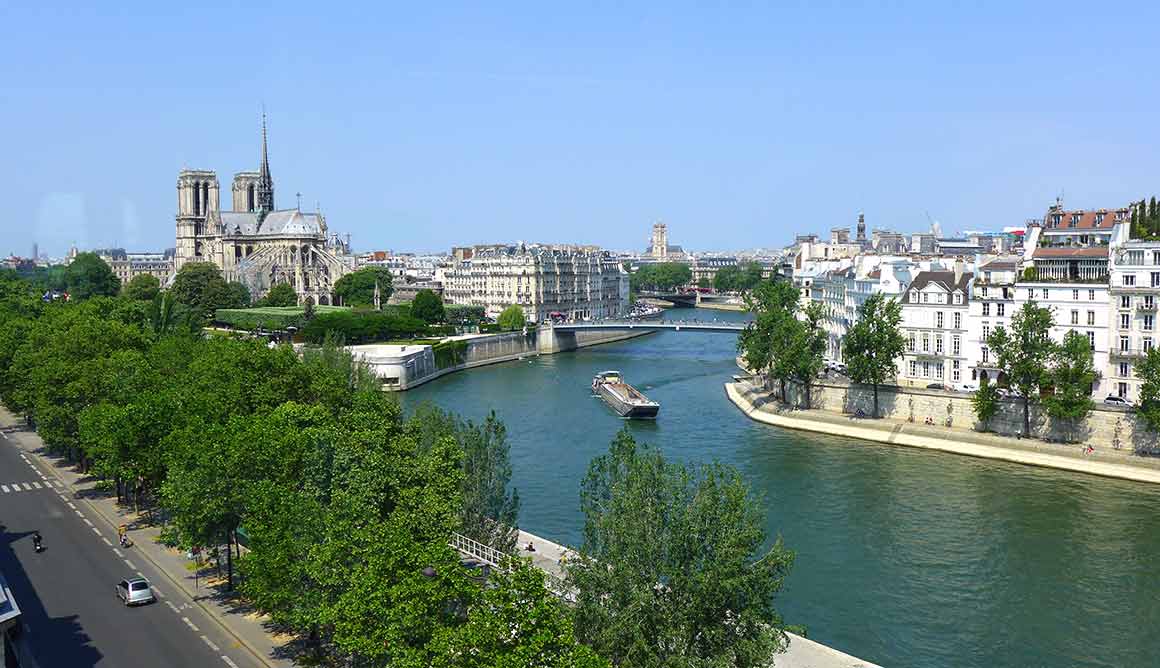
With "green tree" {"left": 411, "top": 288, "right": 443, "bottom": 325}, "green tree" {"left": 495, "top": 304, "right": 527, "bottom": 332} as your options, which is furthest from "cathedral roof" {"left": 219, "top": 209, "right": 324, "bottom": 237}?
"green tree" {"left": 495, "top": 304, "right": 527, "bottom": 332}

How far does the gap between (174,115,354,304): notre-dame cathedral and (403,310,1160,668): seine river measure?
8192cm

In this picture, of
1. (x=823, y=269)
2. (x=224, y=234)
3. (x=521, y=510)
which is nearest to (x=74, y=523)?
(x=521, y=510)

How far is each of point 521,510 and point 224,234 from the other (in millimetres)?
118891

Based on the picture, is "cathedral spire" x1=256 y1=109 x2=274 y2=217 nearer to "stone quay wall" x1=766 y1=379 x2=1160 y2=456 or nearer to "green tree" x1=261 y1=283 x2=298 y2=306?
"green tree" x1=261 y1=283 x2=298 y2=306

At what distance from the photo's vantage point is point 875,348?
50.3 meters

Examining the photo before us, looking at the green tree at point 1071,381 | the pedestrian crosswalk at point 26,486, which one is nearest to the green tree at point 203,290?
the pedestrian crosswalk at point 26,486

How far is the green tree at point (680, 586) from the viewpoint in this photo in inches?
672

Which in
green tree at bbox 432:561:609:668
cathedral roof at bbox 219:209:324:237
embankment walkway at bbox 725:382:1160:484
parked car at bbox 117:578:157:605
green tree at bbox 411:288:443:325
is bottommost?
embankment walkway at bbox 725:382:1160:484

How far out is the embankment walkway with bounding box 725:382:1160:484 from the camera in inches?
1613

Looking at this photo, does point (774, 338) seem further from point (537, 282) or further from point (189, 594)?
point (537, 282)

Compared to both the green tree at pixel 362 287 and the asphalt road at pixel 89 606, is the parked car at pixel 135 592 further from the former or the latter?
the green tree at pixel 362 287

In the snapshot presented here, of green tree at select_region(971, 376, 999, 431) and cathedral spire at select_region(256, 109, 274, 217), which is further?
cathedral spire at select_region(256, 109, 274, 217)

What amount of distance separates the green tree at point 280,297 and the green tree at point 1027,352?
91680 millimetres

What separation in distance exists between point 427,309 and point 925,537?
69410 mm
